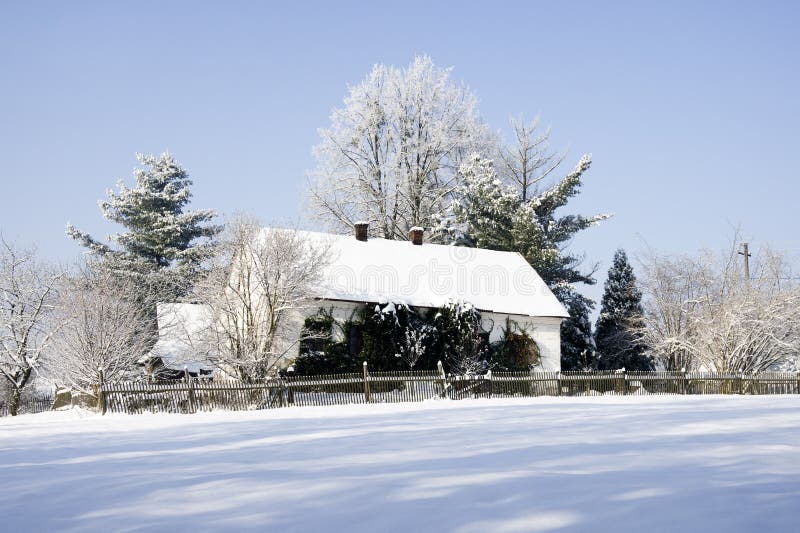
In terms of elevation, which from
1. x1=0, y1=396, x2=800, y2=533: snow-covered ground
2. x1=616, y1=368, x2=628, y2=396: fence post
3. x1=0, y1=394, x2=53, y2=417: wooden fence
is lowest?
x1=0, y1=394, x2=53, y2=417: wooden fence

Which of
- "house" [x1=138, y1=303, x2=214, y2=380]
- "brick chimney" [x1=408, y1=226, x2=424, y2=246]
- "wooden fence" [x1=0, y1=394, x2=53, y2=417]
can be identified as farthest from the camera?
"brick chimney" [x1=408, y1=226, x2=424, y2=246]

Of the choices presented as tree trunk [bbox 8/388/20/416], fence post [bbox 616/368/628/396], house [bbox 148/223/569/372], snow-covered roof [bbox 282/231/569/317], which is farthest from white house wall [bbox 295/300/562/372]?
tree trunk [bbox 8/388/20/416]

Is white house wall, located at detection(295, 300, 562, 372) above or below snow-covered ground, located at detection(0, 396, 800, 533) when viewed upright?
above

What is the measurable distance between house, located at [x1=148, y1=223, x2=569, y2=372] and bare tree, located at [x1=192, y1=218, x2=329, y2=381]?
3.01 feet

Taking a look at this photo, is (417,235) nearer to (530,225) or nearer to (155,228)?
(530,225)

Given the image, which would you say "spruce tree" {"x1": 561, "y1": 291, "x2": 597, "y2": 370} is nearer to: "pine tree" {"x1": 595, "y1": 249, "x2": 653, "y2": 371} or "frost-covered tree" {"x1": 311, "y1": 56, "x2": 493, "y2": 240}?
"pine tree" {"x1": 595, "y1": 249, "x2": 653, "y2": 371}

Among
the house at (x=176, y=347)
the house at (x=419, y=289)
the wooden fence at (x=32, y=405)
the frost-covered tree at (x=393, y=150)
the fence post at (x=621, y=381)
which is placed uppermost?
the frost-covered tree at (x=393, y=150)

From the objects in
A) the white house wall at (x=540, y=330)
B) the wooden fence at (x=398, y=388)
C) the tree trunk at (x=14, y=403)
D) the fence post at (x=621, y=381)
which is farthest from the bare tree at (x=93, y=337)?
the fence post at (x=621, y=381)

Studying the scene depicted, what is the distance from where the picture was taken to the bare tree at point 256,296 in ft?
79.5

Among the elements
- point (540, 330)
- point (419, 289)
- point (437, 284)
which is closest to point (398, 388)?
point (419, 289)

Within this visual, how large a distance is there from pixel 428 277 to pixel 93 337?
13640mm

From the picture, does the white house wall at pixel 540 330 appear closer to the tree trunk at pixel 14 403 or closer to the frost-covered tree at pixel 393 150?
the frost-covered tree at pixel 393 150

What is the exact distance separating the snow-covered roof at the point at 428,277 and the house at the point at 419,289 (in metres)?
0.04

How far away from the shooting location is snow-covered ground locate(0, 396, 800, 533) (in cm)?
605
